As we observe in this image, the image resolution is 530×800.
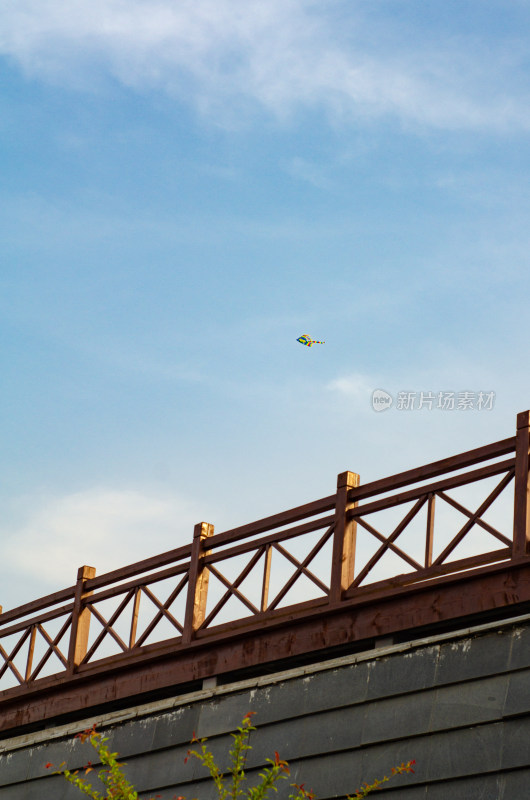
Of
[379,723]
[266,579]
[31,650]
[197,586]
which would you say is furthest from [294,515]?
[31,650]

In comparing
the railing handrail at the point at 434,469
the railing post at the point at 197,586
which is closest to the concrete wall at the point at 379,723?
the railing post at the point at 197,586

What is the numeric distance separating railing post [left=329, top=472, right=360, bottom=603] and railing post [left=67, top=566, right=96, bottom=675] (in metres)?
4.11

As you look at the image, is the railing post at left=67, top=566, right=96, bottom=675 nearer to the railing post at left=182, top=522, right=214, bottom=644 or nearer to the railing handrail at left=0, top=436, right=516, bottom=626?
the railing handrail at left=0, top=436, right=516, bottom=626

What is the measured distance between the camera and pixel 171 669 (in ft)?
39.9

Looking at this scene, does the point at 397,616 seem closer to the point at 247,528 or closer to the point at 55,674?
the point at 247,528

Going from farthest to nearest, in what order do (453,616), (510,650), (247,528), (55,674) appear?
(55,674) < (247,528) < (453,616) < (510,650)

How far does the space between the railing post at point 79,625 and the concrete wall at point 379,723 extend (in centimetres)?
180

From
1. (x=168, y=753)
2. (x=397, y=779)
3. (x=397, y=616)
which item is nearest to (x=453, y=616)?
(x=397, y=616)

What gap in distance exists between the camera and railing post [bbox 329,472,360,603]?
1071 centimetres

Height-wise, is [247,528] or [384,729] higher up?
[247,528]

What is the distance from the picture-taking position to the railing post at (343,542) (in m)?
10.7

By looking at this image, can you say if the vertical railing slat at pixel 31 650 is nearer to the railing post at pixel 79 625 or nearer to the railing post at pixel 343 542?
the railing post at pixel 79 625

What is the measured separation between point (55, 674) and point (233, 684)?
Answer: 137 inches

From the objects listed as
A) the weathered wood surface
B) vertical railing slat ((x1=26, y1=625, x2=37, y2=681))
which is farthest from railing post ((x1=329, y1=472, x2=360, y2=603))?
vertical railing slat ((x1=26, y1=625, x2=37, y2=681))
